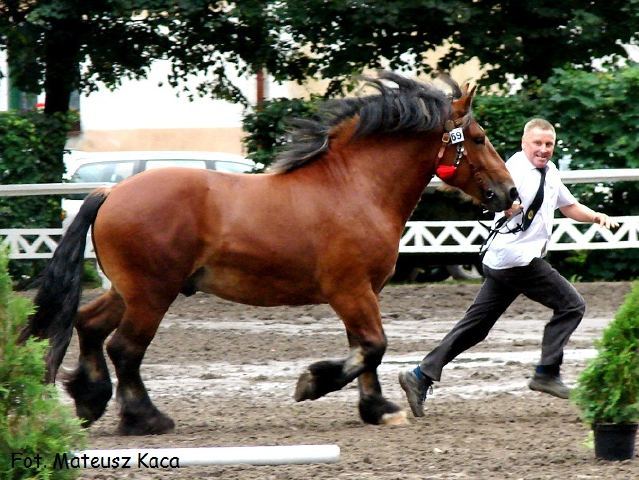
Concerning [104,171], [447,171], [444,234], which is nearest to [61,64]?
[104,171]

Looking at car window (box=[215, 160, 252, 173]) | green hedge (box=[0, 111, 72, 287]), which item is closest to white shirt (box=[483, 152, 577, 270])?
green hedge (box=[0, 111, 72, 287])

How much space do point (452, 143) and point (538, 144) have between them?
51 cm

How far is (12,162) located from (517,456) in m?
9.94

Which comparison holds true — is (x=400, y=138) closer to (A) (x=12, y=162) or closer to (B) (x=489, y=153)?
(B) (x=489, y=153)

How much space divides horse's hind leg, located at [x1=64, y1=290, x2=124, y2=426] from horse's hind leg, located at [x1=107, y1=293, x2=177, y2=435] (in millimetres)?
139

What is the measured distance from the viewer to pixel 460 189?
8.23m

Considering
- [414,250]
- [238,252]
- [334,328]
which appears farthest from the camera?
[414,250]

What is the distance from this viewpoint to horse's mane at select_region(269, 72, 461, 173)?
8008 millimetres

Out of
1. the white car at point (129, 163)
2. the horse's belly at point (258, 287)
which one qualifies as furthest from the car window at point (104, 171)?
the horse's belly at point (258, 287)

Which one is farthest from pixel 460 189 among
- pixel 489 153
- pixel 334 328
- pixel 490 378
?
pixel 334 328

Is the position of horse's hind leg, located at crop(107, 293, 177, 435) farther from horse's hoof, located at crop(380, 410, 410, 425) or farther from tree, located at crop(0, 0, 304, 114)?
tree, located at crop(0, 0, 304, 114)

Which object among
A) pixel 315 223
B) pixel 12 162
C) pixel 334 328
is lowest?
pixel 334 328

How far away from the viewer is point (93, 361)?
306 inches

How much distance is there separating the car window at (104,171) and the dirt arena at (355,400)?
3.63 metres
